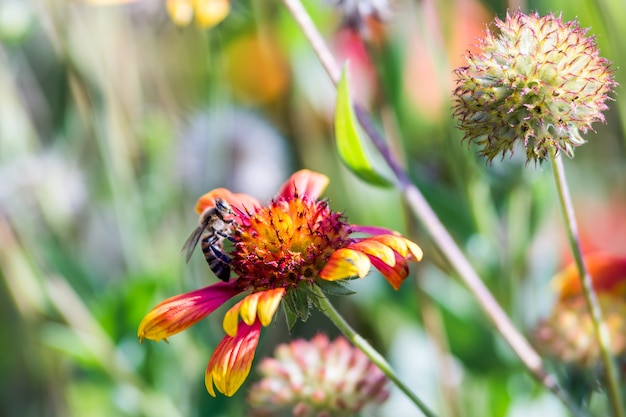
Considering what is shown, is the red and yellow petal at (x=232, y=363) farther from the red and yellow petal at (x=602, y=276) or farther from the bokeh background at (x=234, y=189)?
the red and yellow petal at (x=602, y=276)

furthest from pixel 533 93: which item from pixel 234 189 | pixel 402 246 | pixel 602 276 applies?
pixel 234 189

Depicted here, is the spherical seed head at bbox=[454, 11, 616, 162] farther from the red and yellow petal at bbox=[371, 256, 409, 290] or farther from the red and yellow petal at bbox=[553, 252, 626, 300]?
the red and yellow petal at bbox=[553, 252, 626, 300]

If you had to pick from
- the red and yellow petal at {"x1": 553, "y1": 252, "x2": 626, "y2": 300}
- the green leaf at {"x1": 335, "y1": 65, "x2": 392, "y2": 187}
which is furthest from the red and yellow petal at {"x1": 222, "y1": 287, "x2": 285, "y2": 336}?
the red and yellow petal at {"x1": 553, "y1": 252, "x2": 626, "y2": 300}

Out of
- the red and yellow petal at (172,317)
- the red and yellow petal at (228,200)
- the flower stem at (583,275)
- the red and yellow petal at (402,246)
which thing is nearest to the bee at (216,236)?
the red and yellow petal at (228,200)

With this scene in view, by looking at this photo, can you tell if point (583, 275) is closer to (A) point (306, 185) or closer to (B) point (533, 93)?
(B) point (533, 93)

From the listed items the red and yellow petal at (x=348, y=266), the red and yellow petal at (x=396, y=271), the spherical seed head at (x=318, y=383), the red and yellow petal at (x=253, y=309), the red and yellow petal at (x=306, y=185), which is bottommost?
the spherical seed head at (x=318, y=383)

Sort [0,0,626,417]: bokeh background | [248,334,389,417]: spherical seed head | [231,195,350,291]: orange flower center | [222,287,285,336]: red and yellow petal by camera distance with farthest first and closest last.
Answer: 1. [0,0,626,417]: bokeh background
2. [248,334,389,417]: spherical seed head
3. [231,195,350,291]: orange flower center
4. [222,287,285,336]: red and yellow petal
